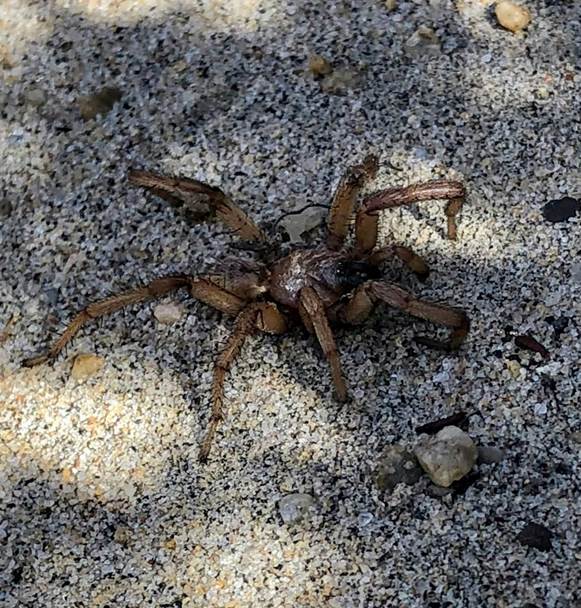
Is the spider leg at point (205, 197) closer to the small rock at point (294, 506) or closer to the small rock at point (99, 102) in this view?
the small rock at point (99, 102)

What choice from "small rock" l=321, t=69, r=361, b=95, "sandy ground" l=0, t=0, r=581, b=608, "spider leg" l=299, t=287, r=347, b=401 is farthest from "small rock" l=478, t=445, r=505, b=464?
"small rock" l=321, t=69, r=361, b=95

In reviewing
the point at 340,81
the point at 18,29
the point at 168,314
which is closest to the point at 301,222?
the point at 168,314

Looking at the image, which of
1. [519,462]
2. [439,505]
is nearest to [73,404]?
[439,505]

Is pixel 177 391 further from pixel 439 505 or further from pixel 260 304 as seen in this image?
pixel 439 505

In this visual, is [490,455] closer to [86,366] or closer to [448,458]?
[448,458]

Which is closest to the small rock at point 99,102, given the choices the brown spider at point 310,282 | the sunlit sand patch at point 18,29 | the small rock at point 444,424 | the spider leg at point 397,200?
the sunlit sand patch at point 18,29

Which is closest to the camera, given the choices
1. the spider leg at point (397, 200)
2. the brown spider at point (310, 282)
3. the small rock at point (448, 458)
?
the small rock at point (448, 458)
